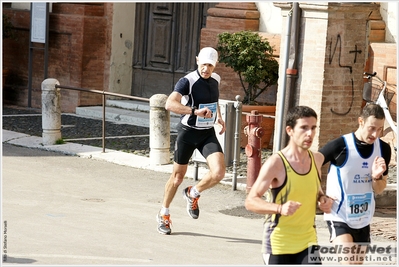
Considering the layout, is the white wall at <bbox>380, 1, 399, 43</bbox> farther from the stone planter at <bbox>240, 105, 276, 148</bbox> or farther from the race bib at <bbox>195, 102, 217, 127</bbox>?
the race bib at <bbox>195, 102, 217, 127</bbox>

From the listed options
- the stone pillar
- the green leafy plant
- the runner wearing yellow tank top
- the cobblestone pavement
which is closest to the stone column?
the stone pillar

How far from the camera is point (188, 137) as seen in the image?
950 centimetres

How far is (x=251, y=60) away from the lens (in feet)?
50.0

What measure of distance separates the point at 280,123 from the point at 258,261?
2941 millimetres

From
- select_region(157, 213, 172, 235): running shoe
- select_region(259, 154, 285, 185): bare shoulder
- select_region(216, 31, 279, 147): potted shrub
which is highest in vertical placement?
select_region(216, 31, 279, 147): potted shrub


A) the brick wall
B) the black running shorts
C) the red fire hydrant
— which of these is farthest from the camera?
the brick wall

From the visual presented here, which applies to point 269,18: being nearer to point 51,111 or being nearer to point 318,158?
point 51,111

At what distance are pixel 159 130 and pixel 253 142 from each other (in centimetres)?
224

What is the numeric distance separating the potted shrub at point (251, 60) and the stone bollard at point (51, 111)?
9.31 ft

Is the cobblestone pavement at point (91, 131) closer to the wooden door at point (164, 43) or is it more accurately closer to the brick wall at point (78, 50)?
the brick wall at point (78, 50)

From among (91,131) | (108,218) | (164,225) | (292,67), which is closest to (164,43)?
(91,131)

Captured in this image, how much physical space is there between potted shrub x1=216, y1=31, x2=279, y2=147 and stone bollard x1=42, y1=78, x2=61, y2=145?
284cm

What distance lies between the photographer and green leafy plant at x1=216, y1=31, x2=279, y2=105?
15.1 metres

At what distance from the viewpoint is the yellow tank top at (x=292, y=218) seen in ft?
19.9
